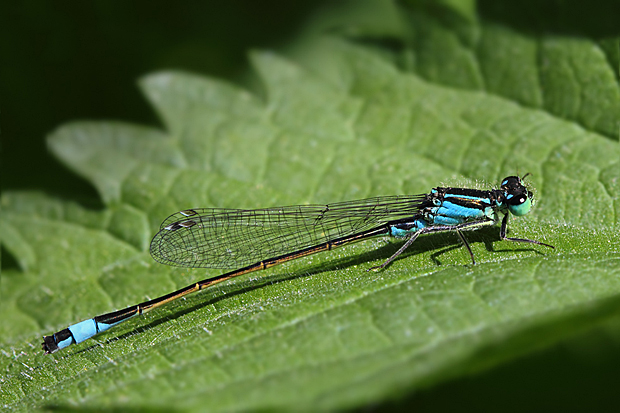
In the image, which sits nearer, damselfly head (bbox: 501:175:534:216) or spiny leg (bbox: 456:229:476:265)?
spiny leg (bbox: 456:229:476:265)

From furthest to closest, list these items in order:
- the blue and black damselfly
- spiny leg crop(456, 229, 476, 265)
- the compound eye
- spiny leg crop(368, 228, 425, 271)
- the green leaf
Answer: the blue and black damselfly → the compound eye → spiny leg crop(368, 228, 425, 271) → spiny leg crop(456, 229, 476, 265) → the green leaf

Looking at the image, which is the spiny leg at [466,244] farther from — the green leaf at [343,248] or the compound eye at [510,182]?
the compound eye at [510,182]

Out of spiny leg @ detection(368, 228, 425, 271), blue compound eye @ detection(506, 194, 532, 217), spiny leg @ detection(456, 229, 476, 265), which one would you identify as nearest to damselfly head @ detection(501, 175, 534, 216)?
blue compound eye @ detection(506, 194, 532, 217)

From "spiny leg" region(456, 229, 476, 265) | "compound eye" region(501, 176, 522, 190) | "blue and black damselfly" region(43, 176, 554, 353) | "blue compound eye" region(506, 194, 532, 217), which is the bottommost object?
"spiny leg" region(456, 229, 476, 265)

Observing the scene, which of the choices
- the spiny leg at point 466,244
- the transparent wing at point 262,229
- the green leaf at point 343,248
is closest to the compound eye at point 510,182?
the green leaf at point 343,248

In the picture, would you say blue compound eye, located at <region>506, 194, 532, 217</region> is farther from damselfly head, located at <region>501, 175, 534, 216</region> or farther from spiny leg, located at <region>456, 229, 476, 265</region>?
spiny leg, located at <region>456, 229, 476, 265</region>

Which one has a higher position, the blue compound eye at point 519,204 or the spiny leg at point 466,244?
the blue compound eye at point 519,204

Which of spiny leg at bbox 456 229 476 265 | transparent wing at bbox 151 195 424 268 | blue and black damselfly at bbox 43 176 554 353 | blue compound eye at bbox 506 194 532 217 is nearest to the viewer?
spiny leg at bbox 456 229 476 265
